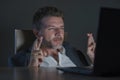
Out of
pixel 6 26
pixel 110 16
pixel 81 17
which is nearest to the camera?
pixel 110 16

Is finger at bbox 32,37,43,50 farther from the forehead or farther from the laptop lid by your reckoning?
the laptop lid

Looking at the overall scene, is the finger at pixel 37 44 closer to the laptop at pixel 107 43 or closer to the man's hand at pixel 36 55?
the man's hand at pixel 36 55

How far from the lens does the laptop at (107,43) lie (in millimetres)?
915

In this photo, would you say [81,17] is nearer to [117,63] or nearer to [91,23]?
[91,23]

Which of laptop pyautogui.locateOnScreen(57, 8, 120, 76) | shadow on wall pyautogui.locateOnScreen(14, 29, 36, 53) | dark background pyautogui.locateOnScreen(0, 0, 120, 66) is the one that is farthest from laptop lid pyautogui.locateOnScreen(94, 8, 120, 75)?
dark background pyautogui.locateOnScreen(0, 0, 120, 66)

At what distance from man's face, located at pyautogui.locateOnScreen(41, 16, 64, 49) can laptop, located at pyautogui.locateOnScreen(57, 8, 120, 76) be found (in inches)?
70.1

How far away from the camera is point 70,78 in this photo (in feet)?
3.18

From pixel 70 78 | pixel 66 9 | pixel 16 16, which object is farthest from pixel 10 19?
pixel 70 78

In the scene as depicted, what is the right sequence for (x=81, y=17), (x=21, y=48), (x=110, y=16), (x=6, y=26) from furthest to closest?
(x=81, y=17), (x=6, y=26), (x=21, y=48), (x=110, y=16)

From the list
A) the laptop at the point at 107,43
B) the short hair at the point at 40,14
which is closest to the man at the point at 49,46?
the short hair at the point at 40,14

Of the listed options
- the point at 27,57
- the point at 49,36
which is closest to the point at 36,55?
the point at 27,57

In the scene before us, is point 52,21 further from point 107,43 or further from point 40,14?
point 107,43

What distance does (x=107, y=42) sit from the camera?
0.94 meters

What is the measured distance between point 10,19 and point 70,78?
8.71 feet
